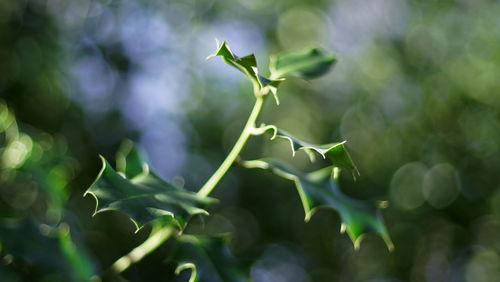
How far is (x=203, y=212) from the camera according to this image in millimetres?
620

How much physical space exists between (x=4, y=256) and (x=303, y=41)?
5883mm

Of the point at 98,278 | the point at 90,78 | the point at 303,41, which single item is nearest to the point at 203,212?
the point at 98,278

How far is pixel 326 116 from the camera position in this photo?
5.98 metres

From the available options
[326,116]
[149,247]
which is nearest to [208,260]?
[149,247]

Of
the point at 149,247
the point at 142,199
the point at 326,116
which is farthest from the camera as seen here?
the point at 326,116

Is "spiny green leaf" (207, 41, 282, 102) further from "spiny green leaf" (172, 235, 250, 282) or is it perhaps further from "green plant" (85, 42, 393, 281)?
"spiny green leaf" (172, 235, 250, 282)

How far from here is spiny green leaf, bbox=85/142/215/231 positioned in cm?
59

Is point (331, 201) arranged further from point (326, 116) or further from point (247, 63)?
point (326, 116)

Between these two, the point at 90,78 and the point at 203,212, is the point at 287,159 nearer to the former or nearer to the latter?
the point at 90,78

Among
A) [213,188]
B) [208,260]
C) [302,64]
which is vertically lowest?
[208,260]

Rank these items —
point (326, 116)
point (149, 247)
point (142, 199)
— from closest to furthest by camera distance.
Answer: point (142, 199) → point (149, 247) → point (326, 116)

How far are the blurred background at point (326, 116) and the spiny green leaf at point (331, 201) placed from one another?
11.0 ft

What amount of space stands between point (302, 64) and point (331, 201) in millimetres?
203

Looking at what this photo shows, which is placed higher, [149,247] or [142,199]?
[142,199]
